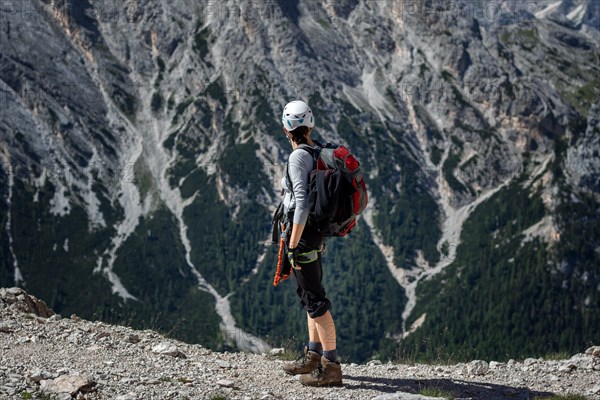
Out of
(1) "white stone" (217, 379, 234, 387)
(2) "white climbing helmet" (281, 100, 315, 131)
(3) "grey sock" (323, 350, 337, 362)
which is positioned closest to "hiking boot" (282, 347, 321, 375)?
(3) "grey sock" (323, 350, 337, 362)

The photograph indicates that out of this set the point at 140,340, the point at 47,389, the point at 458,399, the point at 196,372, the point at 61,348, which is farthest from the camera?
the point at 140,340

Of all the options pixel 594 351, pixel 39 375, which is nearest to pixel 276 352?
pixel 39 375

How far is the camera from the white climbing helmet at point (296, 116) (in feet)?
58.4

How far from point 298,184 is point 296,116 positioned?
1440mm

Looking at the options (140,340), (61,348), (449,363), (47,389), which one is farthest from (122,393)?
(449,363)

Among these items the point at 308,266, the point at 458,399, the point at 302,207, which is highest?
the point at 302,207

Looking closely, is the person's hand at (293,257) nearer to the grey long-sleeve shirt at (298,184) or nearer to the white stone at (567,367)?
the grey long-sleeve shirt at (298,184)

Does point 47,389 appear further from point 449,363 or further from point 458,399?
point 449,363

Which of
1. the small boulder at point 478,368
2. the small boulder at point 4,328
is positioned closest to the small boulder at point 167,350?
the small boulder at point 4,328

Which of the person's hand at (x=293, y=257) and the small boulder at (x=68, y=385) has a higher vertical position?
the person's hand at (x=293, y=257)

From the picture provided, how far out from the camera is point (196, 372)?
1827 cm

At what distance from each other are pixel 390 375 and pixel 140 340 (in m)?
5.96

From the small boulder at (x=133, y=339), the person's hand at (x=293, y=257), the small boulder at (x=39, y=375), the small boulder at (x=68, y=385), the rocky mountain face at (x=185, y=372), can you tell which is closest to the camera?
the small boulder at (x=68, y=385)

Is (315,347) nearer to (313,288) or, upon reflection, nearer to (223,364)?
(313,288)
